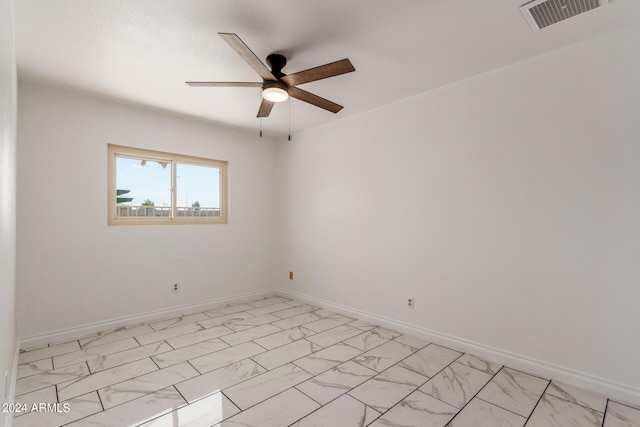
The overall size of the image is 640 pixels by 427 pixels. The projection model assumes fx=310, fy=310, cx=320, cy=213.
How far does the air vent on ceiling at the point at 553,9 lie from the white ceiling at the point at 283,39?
6cm

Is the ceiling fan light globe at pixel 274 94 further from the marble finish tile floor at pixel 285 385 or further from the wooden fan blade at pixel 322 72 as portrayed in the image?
the marble finish tile floor at pixel 285 385

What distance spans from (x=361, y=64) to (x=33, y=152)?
10.5 feet

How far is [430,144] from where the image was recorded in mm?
3170

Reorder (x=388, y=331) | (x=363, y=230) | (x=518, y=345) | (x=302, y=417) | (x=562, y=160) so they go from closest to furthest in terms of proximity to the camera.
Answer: (x=302, y=417)
(x=562, y=160)
(x=518, y=345)
(x=388, y=331)
(x=363, y=230)

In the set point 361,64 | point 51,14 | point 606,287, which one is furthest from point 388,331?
point 51,14

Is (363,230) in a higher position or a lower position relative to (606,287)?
higher

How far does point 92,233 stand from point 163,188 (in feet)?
3.13

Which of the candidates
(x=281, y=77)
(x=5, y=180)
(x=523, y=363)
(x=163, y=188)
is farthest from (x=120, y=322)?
(x=523, y=363)

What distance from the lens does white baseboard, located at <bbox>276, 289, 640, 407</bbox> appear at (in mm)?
2143

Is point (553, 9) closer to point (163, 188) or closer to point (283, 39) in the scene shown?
point (283, 39)

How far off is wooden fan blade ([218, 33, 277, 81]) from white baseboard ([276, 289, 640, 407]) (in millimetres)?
2778

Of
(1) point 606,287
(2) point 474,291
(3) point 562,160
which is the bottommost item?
(2) point 474,291

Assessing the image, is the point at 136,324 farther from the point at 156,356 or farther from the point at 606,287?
the point at 606,287

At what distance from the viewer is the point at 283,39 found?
2.26 meters
